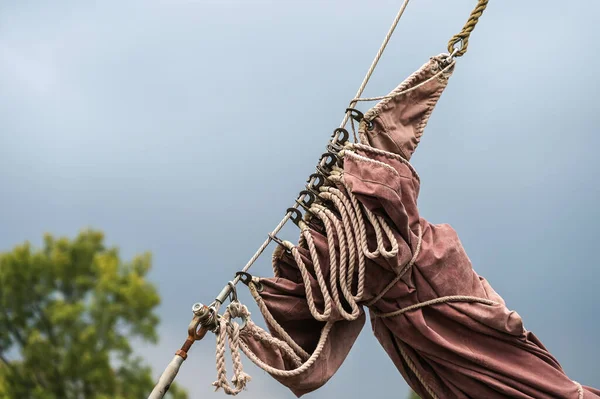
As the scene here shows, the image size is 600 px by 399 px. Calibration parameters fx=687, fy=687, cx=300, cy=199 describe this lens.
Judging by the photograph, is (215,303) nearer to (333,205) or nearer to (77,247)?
(333,205)

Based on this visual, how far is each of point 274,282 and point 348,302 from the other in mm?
190

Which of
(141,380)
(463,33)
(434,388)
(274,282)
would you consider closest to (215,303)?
(274,282)

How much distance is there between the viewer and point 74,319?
5.73m

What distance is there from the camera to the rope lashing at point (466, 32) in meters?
1.92

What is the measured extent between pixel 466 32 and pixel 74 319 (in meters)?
4.71

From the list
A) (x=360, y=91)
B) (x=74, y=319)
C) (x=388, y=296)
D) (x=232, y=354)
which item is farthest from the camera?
(x=74, y=319)

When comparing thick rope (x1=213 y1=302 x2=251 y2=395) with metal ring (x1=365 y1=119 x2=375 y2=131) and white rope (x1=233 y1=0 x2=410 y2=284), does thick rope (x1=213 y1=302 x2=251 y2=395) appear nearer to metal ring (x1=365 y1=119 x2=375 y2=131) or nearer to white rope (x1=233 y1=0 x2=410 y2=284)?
white rope (x1=233 y1=0 x2=410 y2=284)

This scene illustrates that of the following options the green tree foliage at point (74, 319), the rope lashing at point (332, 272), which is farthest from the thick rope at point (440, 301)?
the green tree foliage at point (74, 319)

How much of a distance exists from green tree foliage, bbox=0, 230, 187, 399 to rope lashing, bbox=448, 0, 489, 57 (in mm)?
4182

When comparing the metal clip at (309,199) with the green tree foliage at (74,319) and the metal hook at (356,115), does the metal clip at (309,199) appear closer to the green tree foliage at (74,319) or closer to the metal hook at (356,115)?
the metal hook at (356,115)

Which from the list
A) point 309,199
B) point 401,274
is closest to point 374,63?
point 309,199

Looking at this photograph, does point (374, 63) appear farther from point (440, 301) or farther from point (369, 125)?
point (440, 301)

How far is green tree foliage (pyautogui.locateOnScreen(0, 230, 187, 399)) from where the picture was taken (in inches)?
217

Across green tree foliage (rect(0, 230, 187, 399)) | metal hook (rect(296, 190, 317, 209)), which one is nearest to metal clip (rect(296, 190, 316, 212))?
metal hook (rect(296, 190, 317, 209))
